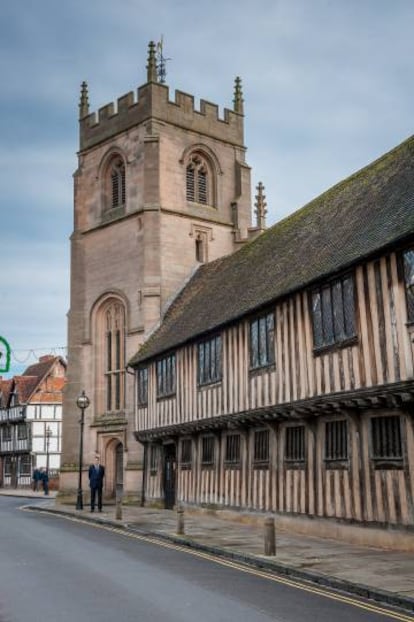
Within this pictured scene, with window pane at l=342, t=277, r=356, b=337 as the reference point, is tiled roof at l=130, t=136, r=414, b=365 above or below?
above

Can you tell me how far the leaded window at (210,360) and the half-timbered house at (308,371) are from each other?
61 mm

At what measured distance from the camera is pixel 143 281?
31.1m

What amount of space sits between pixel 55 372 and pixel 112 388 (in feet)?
107

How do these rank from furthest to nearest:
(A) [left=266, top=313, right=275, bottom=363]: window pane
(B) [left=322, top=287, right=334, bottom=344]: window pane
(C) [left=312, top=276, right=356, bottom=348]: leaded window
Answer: (A) [left=266, top=313, right=275, bottom=363]: window pane → (B) [left=322, top=287, right=334, bottom=344]: window pane → (C) [left=312, top=276, right=356, bottom=348]: leaded window

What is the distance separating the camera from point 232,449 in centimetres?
2134

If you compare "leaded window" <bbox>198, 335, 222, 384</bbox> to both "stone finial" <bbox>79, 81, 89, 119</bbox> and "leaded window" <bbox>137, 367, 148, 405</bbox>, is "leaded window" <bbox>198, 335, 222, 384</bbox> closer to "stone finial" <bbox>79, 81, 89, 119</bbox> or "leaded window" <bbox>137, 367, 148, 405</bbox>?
"leaded window" <bbox>137, 367, 148, 405</bbox>

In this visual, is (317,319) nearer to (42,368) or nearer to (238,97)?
(238,97)

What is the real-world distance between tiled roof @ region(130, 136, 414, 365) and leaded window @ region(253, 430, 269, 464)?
3095 millimetres

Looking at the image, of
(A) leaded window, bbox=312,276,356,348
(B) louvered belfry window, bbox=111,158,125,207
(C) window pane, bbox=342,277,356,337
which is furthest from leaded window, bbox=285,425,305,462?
(B) louvered belfry window, bbox=111,158,125,207

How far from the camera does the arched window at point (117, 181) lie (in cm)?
3406

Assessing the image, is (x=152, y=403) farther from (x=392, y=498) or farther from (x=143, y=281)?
(x=392, y=498)

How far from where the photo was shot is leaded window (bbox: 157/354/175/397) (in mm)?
25344

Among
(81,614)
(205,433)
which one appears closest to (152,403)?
(205,433)

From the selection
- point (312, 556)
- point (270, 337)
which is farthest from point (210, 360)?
point (312, 556)
